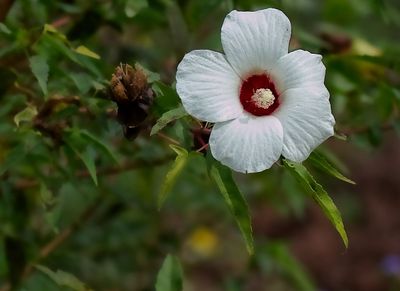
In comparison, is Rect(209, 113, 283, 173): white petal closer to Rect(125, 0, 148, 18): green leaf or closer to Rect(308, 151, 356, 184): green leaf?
Rect(308, 151, 356, 184): green leaf

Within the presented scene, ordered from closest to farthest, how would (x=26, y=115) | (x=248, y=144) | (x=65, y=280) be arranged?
1. (x=248, y=144)
2. (x=26, y=115)
3. (x=65, y=280)

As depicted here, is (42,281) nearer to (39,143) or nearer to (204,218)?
(39,143)

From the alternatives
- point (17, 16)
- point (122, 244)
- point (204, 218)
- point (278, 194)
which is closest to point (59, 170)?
point (17, 16)

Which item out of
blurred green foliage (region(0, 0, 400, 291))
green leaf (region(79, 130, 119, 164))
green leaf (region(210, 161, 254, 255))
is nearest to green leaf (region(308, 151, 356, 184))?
blurred green foliage (region(0, 0, 400, 291))

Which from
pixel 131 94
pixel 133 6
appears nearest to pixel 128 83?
pixel 131 94

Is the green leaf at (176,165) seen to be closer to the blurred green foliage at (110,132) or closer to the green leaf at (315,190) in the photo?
the blurred green foliage at (110,132)

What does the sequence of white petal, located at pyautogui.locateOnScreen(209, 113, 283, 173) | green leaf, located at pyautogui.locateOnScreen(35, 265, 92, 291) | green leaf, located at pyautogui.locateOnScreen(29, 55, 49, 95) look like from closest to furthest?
white petal, located at pyautogui.locateOnScreen(209, 113, 283, 173) → green leaf, located at pyautogui.locateOnScreen(29, 55, 49, 95) → green leaf, located at pyautogui.locateOnScreen(35, 265, 92, 291)

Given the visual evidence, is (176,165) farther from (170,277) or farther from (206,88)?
(170,277)
